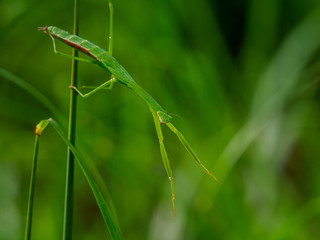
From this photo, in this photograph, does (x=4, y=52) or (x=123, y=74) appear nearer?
(x=123, y=74)

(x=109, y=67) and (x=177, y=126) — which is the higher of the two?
(x=109, y=67)

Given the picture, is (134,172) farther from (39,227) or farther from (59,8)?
(59,8)

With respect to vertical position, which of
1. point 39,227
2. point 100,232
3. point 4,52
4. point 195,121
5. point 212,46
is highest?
point 4,52

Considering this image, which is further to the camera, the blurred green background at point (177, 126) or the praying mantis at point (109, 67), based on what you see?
the blurred green background at point (177, 126)

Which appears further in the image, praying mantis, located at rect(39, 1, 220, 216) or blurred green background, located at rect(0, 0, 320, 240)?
blurred green background, located at rect(0, 0, 320, 240)

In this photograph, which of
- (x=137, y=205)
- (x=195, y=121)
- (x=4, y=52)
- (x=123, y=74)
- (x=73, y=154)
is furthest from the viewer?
(x=4, y=52)

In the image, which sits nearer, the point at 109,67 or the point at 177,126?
the point at 109,67

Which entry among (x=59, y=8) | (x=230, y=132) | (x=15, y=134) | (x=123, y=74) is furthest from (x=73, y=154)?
(x=15, y=134)

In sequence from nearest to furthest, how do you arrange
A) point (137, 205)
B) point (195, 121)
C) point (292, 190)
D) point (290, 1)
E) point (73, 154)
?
1. point (73, 154)
2. point (137, 205)
3. point (195, 121)
4. point (292, 190)
5. point (290, 1)
